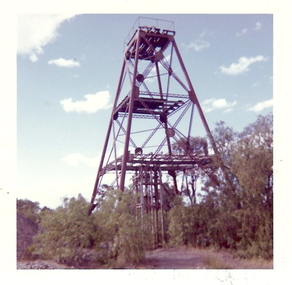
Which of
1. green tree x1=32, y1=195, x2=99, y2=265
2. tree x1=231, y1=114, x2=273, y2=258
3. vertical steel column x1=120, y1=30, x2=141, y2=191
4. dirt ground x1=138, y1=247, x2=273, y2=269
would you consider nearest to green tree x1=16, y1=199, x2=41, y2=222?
vertical steel column x1=120, y1=30, x2=141, y2=191

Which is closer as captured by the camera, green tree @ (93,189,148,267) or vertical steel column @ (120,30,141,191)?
green tree @ (93,189,148,267)

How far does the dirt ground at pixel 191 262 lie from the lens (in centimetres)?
1131

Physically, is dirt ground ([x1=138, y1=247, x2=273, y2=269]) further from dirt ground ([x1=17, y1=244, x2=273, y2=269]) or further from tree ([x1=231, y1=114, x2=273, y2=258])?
tree ([x1=231, y1=114, x2=273, y2=258])

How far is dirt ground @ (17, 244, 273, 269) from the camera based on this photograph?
11312 mm

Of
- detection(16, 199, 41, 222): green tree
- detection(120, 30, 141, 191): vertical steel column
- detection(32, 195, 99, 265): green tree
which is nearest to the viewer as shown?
detection(32, 195, 99, 265): green tree

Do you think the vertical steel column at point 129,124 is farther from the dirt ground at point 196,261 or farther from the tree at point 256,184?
the tree at point 256,184

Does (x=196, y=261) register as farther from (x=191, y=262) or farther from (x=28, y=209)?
(x=28, y=209)

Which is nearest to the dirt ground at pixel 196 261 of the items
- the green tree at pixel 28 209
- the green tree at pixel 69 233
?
the green tree at pixel 69 233

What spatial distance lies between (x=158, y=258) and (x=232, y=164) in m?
4.85

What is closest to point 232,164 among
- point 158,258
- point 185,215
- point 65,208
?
point 185,215

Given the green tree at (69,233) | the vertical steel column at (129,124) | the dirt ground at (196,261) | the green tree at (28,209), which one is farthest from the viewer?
the green tree at (28,209)

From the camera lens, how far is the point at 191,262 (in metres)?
12.3
